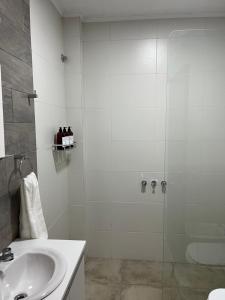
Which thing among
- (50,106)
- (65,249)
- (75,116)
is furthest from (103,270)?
(50,106)

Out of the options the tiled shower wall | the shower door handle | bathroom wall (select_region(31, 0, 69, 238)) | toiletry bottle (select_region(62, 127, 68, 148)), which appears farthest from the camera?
the shower door handle

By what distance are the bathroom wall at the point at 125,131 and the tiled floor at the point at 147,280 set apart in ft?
0.50

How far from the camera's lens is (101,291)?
2.16m

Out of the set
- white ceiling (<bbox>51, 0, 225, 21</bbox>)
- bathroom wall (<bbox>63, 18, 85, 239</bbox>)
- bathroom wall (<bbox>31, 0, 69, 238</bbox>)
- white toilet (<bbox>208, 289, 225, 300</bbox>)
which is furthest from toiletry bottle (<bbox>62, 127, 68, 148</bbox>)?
white toilet (<bbox>208, 289, 225, 300</bbox>)

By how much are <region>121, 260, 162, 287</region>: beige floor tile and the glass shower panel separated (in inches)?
8.0

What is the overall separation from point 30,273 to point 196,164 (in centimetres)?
149

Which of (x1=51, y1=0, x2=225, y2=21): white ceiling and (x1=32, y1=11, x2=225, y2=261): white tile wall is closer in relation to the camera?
(x1=32, y1=11, x2=225, y2=261): white tile wall

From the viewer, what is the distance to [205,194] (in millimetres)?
2070

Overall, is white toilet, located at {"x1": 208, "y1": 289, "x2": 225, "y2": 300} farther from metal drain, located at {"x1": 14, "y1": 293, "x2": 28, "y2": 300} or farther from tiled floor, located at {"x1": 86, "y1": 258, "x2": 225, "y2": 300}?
metal drain, located at {"x1": 14, "y1": 293, "x2": 28, "y2": 300}

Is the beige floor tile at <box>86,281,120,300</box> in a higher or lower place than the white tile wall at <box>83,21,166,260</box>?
lower

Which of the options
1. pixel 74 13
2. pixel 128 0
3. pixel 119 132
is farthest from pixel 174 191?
pixel 74 13

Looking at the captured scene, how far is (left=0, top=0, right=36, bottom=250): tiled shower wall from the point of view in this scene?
1.32m

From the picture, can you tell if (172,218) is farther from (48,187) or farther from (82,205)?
(48,187)

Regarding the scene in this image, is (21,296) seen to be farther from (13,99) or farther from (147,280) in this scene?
(147,280)
